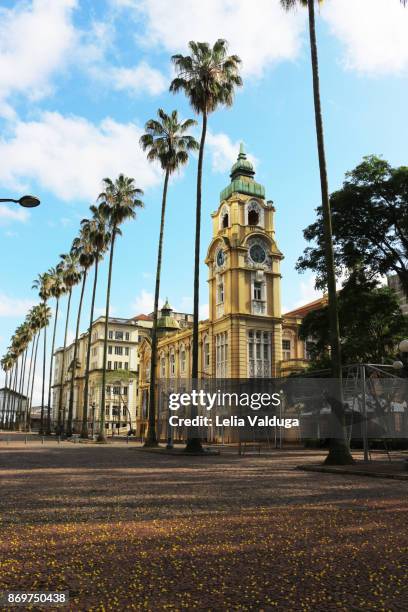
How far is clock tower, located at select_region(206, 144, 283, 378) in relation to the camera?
181ft

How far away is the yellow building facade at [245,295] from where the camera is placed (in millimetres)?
55469

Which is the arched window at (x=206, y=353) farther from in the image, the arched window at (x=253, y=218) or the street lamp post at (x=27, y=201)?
the street lamp post at (x=27, y=201)

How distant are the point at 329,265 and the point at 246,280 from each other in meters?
35.4

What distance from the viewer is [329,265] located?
845 inches

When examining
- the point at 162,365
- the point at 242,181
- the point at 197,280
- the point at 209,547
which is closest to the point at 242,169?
the point at 242,181

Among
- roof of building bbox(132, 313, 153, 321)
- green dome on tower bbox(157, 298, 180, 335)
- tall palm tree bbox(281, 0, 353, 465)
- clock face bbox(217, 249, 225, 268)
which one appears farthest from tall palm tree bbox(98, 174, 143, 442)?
roof of building bbox(132, 313, 153, 321)

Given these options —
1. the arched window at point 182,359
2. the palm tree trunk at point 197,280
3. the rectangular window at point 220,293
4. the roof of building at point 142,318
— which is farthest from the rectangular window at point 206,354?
Result: the roof of building at point 142,318

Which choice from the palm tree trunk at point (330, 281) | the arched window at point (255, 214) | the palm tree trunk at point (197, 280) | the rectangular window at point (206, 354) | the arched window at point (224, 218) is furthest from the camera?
the rectangular window at point (206, 354)

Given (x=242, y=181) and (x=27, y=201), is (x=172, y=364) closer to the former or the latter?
(x=242, y=181)

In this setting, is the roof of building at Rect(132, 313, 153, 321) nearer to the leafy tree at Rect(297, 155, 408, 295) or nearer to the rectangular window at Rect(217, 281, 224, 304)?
the rectangular window at Rect(217, 281, 224, 304)

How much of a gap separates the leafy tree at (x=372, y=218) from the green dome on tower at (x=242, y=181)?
29830mm

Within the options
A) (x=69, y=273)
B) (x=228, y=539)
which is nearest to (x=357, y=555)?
(x=228, y=539)

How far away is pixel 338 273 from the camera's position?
106ft

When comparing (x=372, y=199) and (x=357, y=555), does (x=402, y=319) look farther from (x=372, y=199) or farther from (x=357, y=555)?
(x=357, y=555)
